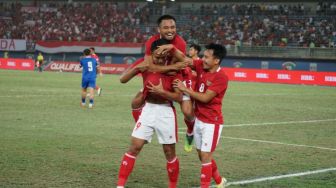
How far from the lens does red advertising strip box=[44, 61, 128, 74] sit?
52819mm

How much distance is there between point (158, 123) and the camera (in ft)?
25.0

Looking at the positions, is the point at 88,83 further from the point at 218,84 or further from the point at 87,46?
the point at 87,46

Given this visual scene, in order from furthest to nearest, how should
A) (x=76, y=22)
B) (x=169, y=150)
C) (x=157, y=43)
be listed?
(x=76, y=22) < (x=169, y=150) < (x=157, y=43)

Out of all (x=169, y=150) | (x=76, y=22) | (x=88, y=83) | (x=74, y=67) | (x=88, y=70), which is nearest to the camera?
(x=169, y=150)

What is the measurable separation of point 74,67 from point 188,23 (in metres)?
12.7

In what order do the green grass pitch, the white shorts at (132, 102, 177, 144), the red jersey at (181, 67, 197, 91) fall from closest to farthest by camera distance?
the white shorts at (132, 102, 177, 144)
the red jersey at (181, 67, 197, 91)
the green grass pitch

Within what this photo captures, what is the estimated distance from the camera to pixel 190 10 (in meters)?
62.5

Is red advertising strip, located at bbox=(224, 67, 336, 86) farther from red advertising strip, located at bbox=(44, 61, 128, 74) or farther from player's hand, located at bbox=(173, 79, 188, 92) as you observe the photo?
player's hand, located at bbox=(173, 79, 188, 92)

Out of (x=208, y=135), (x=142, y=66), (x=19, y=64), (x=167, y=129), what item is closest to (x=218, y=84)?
(x=208, y=135)

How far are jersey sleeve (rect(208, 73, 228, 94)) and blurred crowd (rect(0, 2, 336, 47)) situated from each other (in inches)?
1648

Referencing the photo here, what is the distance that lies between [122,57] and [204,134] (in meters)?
49.3

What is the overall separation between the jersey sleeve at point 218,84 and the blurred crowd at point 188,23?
41.9m

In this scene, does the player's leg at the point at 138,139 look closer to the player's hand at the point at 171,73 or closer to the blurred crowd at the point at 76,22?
the player's hand at the point at 171,73

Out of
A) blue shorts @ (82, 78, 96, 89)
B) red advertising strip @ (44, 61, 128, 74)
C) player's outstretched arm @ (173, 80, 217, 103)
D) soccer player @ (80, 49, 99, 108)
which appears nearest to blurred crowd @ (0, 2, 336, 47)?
red advertising strip @ (44, 61, 128, 74)
